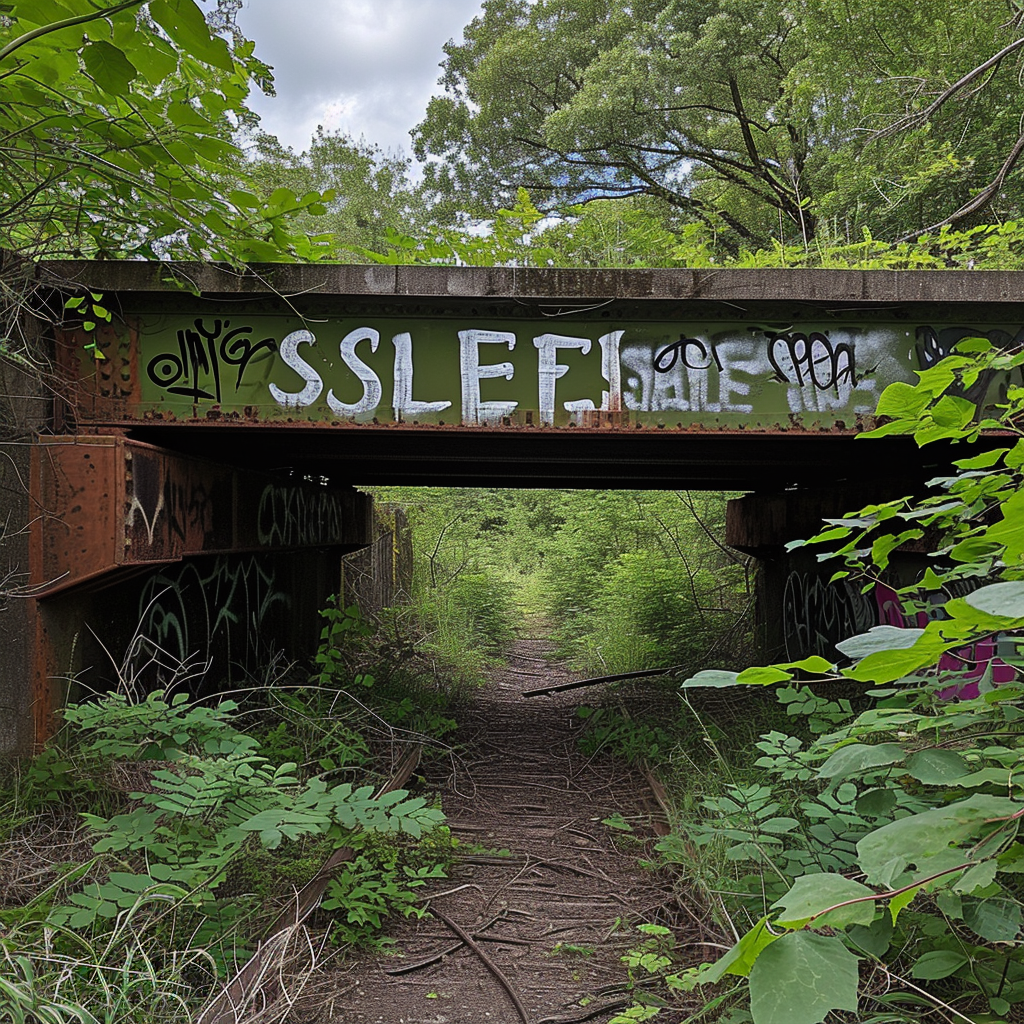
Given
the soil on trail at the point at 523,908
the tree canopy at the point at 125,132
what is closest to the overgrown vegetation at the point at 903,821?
the soil on trail at the point at 523,908

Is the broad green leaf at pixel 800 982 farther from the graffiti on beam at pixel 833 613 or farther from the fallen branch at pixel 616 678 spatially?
the fallen branch at pixel 616 678

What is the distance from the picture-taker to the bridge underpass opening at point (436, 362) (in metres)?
4.76

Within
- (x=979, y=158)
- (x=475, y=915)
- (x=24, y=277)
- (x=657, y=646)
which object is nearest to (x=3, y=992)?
(x=475, y=915)

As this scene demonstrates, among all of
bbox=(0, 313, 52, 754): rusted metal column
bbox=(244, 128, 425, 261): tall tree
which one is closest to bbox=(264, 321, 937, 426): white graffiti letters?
bbox=(0, 313, 52, 754): rusted metal column

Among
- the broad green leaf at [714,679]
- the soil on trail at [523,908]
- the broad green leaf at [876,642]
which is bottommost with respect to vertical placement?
the soil on trail at [523,908]

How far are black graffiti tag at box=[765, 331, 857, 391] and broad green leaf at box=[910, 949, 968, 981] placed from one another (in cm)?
353

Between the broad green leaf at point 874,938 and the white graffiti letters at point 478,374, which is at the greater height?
the white graffiti letters at point 478,374

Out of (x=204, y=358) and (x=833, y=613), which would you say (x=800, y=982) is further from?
(x=833, y=613)

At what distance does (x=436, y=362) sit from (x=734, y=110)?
18.1 metres

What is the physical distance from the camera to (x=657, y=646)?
1080 centimetres

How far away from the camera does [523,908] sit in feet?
13.1

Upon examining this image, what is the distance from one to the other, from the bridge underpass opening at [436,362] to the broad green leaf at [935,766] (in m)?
3.51

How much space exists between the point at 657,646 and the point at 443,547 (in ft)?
29.4

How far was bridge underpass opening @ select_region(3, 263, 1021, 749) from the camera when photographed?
4.76 m
